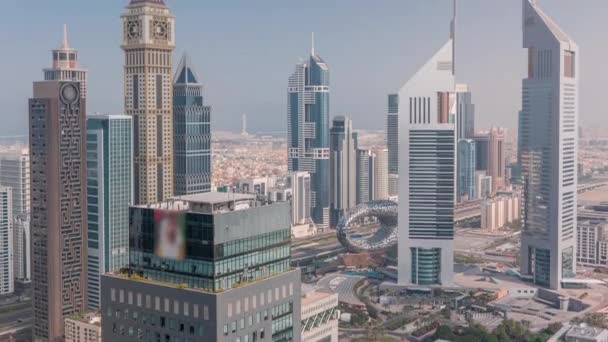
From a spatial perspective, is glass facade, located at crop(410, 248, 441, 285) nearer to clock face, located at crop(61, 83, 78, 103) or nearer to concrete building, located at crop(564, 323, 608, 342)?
concrete building, located at crop(564, 323, 608, 342)

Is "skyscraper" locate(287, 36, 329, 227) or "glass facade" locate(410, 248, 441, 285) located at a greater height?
"skyscraper" locate(287, 36, 329, 227)

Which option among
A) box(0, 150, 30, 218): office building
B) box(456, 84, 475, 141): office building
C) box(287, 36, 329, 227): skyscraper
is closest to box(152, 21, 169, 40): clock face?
box(0, 150, 30, 218): office building

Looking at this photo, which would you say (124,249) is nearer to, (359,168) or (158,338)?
(158,338)

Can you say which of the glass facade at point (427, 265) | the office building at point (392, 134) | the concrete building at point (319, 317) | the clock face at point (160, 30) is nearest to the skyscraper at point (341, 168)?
the office building at point (392, 134)

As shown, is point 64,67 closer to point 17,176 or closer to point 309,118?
point 17,176

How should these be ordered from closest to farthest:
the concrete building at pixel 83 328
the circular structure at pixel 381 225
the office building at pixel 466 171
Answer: the concrete building at pixel 83 328
the circular structure at pixel 381 225
the office building at pixel 466 171

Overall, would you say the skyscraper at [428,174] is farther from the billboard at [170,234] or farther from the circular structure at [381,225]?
the billboard at [170,234]
